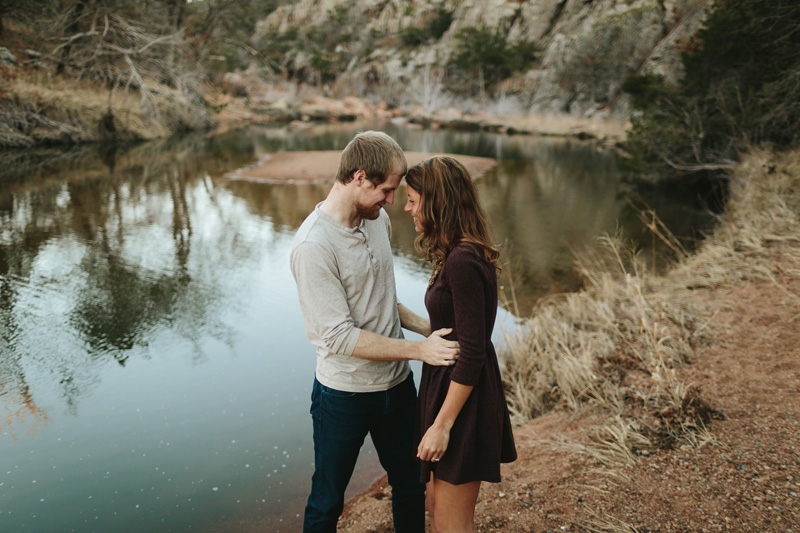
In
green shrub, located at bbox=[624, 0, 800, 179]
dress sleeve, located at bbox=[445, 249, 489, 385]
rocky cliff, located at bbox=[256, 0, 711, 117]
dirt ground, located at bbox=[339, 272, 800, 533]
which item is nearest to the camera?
dress sleeve, located at bbox=[445, 249, 489, 385]

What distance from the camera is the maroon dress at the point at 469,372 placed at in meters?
1.72

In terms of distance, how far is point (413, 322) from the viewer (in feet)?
7.45

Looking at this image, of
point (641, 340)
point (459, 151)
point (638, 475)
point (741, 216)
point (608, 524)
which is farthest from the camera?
point (459, 151)

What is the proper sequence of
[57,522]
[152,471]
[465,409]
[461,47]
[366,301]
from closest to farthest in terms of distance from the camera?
1. [465,409]
2. [366,301]
3. [57,522]
4. [152,471]
5. [461,47]

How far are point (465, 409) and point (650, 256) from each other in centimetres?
772

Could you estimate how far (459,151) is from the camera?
22422 millimetres

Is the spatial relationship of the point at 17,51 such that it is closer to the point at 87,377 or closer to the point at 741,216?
the point at 87,377

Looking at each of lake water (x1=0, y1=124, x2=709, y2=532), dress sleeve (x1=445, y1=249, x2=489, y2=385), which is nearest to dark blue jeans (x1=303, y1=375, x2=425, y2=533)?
dress sleeve (x1=445, y1=249, x2=489, y2=385)

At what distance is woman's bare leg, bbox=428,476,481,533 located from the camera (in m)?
1.88

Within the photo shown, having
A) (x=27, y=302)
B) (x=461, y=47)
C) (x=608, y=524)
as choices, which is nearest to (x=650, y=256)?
(x=608, y=524)

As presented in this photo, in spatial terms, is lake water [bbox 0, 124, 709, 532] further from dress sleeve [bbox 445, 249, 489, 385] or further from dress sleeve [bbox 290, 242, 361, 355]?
dress sleeve [bbox 445, 249, 489, 385]

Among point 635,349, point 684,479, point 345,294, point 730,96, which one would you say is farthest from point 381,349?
point 730,96

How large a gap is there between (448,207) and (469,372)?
0.58 meters

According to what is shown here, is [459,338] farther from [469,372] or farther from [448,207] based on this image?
[448,207]
